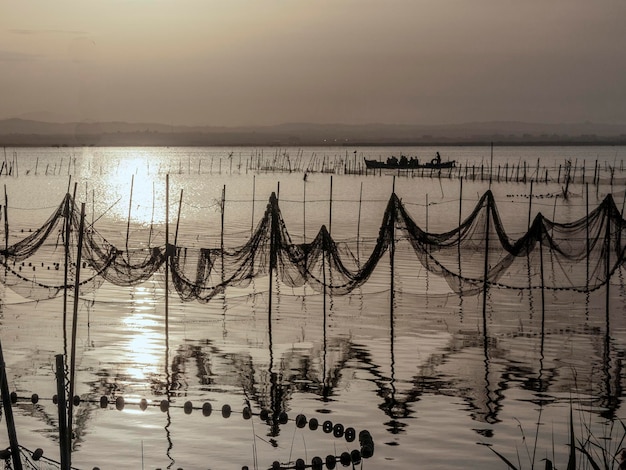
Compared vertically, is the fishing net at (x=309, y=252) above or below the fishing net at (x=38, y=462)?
above

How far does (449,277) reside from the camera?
21.4 m

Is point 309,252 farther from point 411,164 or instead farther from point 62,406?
point 411,164

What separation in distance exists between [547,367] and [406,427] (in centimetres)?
477

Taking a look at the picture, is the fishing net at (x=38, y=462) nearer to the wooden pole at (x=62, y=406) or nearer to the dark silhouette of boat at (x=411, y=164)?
the wooden pole at (x=62, y=406)

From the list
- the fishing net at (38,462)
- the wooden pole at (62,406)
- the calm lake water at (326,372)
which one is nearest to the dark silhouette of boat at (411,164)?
the calm lake water at (326,372)

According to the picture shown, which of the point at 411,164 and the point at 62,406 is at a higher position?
the point at 411,164

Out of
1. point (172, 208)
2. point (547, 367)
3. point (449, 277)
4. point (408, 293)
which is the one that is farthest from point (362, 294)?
point (172, 208)

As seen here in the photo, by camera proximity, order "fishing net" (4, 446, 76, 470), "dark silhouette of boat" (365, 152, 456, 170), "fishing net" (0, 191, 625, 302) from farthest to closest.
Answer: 1. "dark silhouette of boat" (365, 152, 456, 170)
2. "fishing net" (0, 191, 625, 302)
3. "fishing net" (4, 446, 76, 470)

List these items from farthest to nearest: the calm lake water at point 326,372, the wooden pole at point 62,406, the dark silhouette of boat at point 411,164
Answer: the dark silhouette of boat at point 411,164 < the calm lake water at point 326,372 < the wooden pole at point 62,406

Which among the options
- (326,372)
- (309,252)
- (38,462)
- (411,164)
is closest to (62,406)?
(38,462)

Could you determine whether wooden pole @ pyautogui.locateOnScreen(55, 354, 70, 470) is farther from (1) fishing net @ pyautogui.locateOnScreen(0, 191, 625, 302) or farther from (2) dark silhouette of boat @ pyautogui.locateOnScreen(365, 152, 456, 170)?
(2) dark silhouette of boat @ pyautogui.locateOnScreen(365, 152, 456, 170)

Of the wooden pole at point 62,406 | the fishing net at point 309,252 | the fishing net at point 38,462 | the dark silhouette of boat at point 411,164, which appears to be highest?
the dark silhouette of boat at point 411,164

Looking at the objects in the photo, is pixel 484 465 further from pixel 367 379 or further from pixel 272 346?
pixel 272 346

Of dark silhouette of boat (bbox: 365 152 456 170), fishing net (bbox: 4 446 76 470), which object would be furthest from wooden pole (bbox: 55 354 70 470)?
dark silhouette of boat (bbox: 365 152 456 170)
